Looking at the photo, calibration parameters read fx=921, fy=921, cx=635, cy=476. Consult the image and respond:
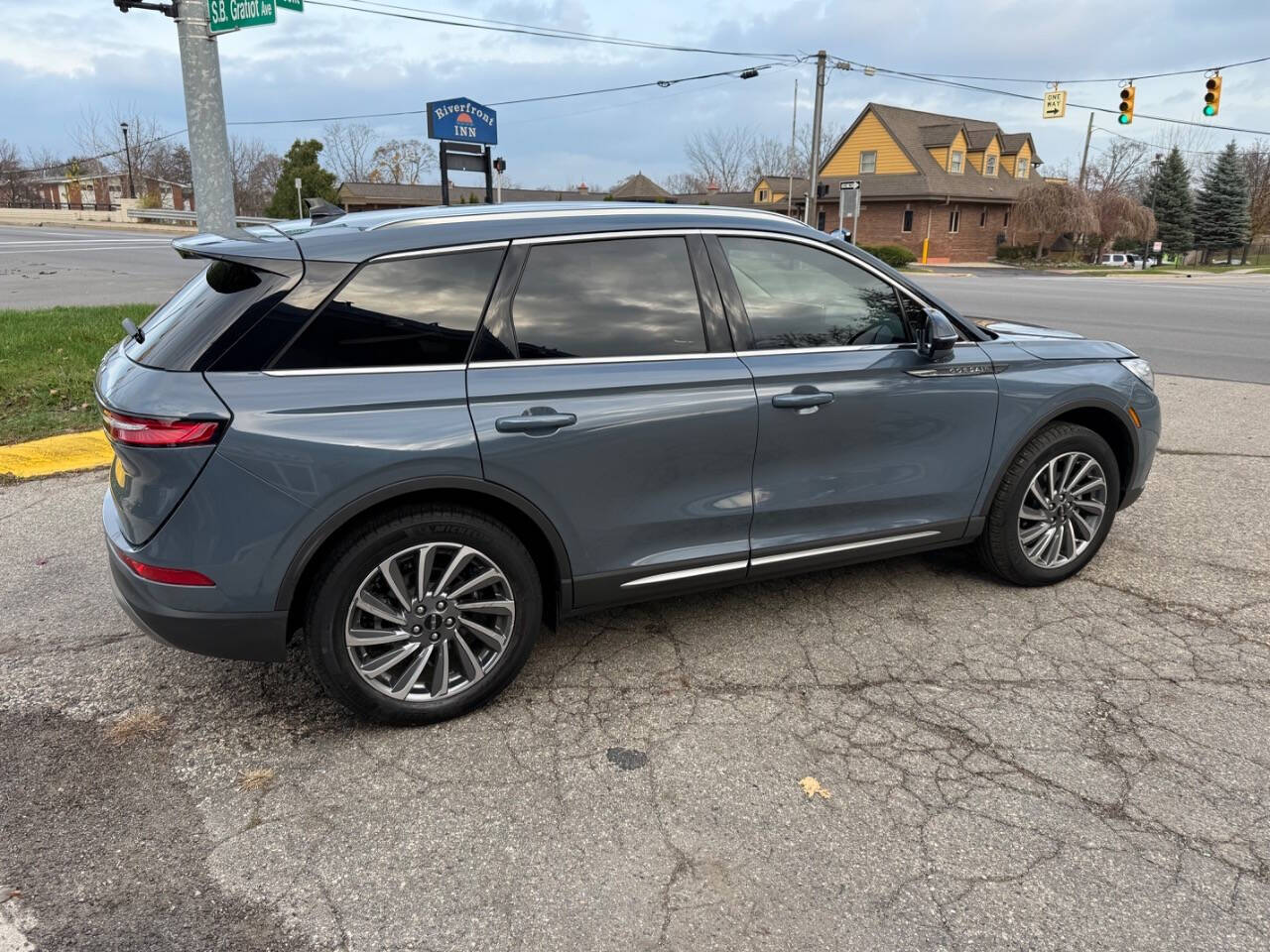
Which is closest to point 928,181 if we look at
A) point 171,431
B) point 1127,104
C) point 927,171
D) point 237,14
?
point 927,171

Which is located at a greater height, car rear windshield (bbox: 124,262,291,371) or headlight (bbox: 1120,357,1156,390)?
car rear windshield (bbox: 124,262,291,371)

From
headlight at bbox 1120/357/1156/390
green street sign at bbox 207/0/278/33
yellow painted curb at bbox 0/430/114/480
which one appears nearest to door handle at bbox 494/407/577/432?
headlight at bbox 1120/357/1156/390

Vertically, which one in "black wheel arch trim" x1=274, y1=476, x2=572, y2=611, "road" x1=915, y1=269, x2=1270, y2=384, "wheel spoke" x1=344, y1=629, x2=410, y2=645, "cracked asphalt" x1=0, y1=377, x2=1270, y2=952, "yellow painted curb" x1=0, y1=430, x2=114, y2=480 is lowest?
"cracked asphalt" x1=0, y1=377, x2=1270, y2=952

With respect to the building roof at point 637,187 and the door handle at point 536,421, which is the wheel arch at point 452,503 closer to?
the door handle at point 536,421

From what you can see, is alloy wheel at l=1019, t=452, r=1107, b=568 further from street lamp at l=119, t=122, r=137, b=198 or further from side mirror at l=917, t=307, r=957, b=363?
street lamp at l=119, t=122, r=137, b=198

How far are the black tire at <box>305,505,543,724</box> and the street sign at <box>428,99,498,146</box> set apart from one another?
14.5 metres

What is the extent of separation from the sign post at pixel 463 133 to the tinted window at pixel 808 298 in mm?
13092

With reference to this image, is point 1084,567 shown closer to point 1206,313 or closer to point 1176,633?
point 1176,633

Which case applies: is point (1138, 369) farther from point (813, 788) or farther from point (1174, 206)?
point (1174, 206)

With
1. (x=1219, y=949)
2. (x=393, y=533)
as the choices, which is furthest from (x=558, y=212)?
(x=1219, y=949)

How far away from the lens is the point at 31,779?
300 centimetres

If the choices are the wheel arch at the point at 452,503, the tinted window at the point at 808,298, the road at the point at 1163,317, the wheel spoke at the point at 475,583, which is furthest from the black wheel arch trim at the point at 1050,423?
the road at the point at 1163,317

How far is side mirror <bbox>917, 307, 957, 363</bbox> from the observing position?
12.4 ft

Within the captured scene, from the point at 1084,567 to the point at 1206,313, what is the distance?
1693 centimetres
